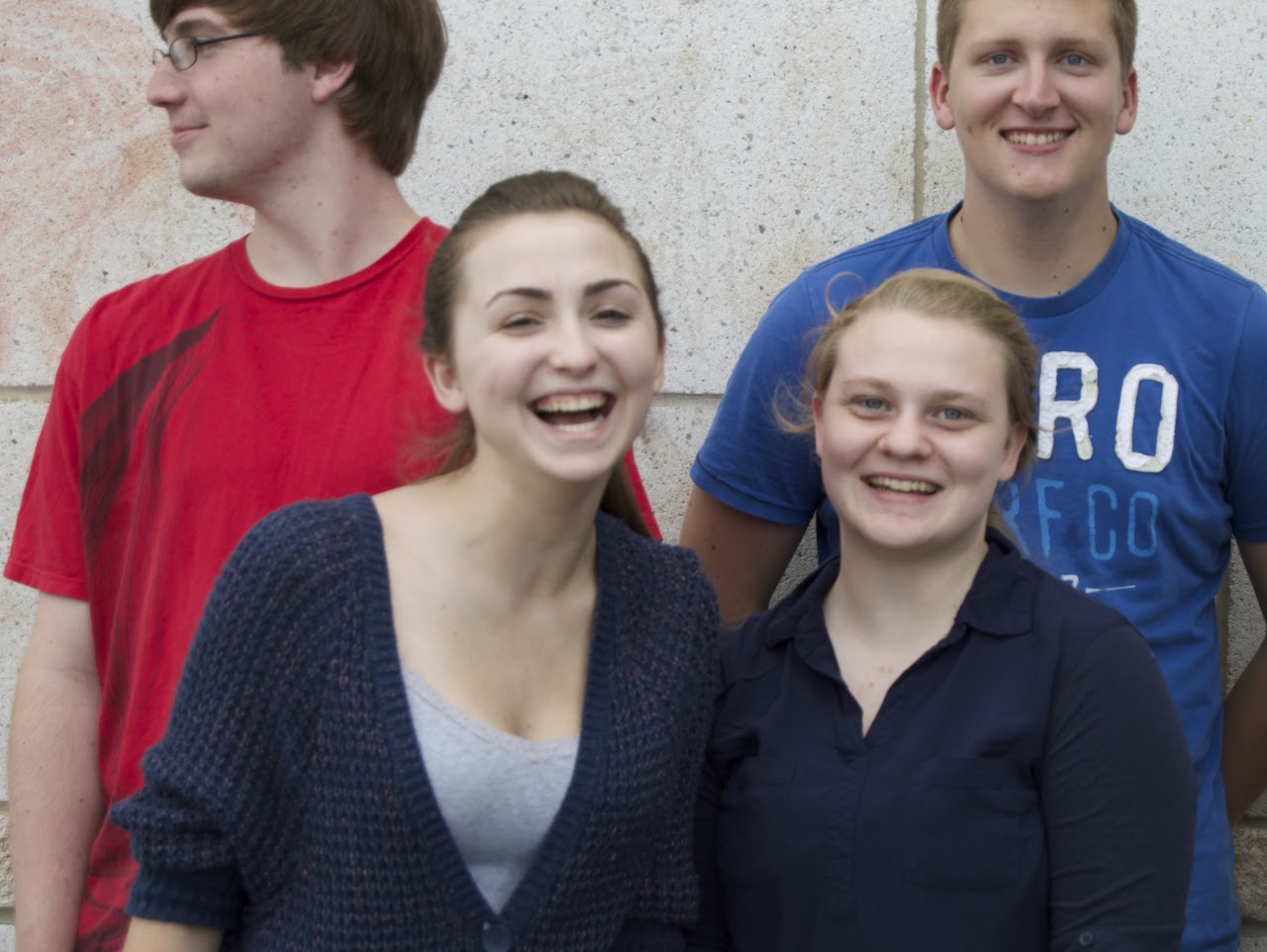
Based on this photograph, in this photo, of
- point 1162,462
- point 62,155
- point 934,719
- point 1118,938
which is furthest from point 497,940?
point 62,155

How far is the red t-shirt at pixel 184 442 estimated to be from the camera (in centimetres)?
217

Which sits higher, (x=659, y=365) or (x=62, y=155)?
(x=62, y=155)

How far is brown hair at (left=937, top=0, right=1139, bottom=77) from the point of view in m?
2.54

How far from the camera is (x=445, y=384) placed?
1981mm

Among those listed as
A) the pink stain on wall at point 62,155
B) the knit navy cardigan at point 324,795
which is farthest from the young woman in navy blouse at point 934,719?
the pink stain on wall at point 62,155

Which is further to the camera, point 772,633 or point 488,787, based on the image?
point 772,633

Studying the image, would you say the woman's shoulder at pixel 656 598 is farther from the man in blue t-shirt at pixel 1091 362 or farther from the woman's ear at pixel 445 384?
the man in blue t-shirt at pixel 1091 362

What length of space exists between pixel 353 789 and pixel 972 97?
1523mm

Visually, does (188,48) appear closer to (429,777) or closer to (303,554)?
(303,554)

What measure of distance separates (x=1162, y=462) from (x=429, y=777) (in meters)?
1.29

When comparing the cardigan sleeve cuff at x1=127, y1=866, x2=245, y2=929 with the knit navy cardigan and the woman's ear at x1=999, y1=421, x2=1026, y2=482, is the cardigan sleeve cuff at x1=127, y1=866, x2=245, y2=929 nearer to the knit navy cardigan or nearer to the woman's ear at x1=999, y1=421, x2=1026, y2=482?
the knit navy cardigan

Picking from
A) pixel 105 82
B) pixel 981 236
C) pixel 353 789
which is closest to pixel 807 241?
pixel 981 236

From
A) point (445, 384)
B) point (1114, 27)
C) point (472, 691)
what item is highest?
point (1114, 27)

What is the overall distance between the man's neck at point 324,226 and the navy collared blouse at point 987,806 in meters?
0.94
